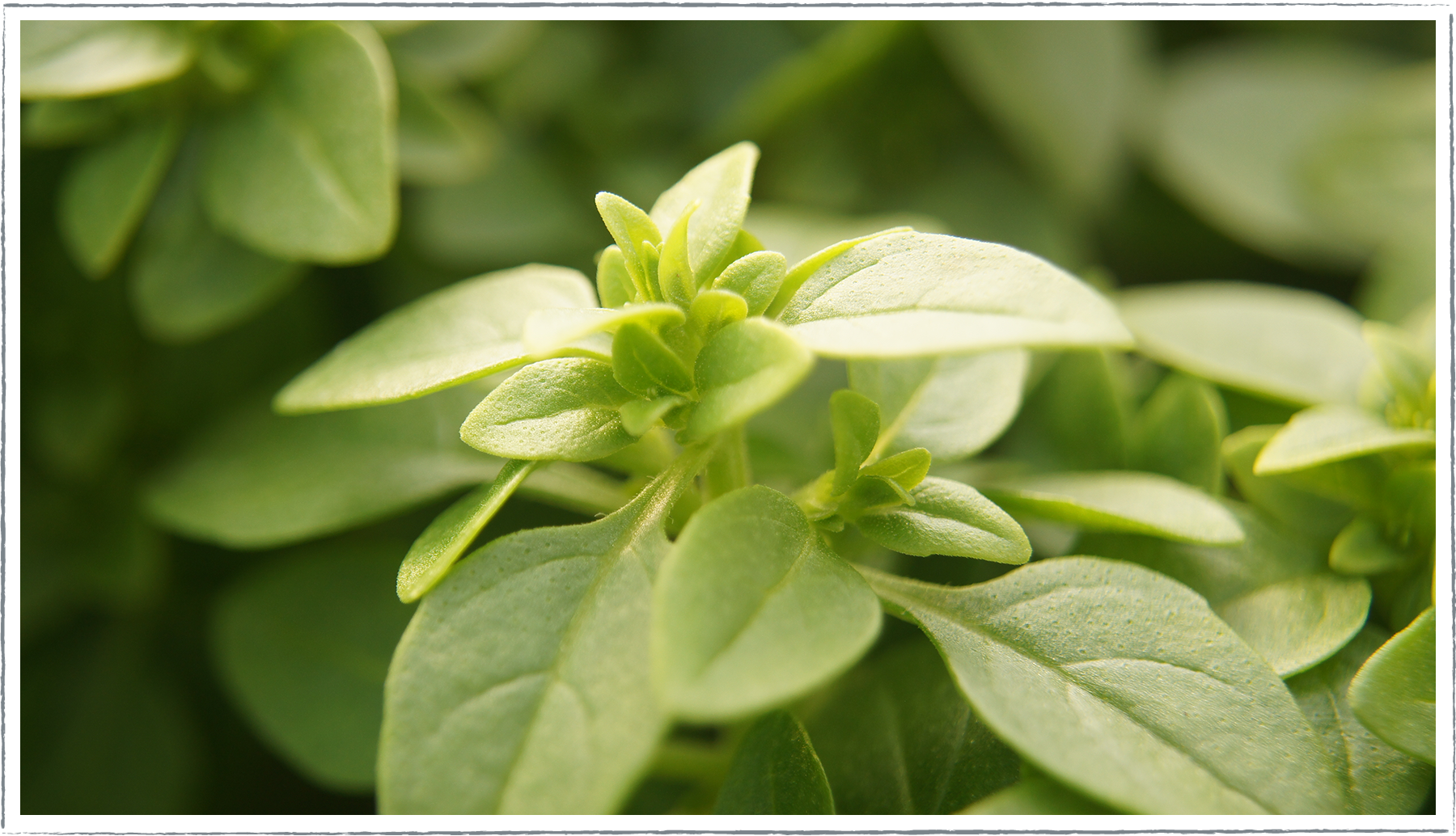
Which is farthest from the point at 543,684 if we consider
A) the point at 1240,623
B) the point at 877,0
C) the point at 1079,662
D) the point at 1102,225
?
the point at 1102,225

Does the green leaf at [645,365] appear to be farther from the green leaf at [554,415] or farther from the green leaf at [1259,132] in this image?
the green leaf at [1259,132]

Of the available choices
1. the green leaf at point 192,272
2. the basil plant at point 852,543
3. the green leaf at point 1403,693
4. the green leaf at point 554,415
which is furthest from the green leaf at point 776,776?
the green leaf at point 192,272

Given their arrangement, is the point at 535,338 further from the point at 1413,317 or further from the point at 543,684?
the point at 1413,317

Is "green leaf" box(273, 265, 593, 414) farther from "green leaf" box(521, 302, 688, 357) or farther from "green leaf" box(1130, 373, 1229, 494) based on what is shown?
"green leaf" box(1130, 373, 1229, 494)

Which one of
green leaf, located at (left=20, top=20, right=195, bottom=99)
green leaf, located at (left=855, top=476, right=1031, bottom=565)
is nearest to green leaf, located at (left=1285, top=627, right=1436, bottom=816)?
green leaf, located at (left=855, top=476, right=1031, bottom=565)

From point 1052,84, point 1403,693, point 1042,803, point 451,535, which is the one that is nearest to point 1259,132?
point 1052,84

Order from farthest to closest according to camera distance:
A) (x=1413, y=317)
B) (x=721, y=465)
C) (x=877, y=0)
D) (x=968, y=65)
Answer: (x=968, y=65), (x=877, y=0), (x=1413, y=317), (x=721, y=465)

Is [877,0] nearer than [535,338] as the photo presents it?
No
